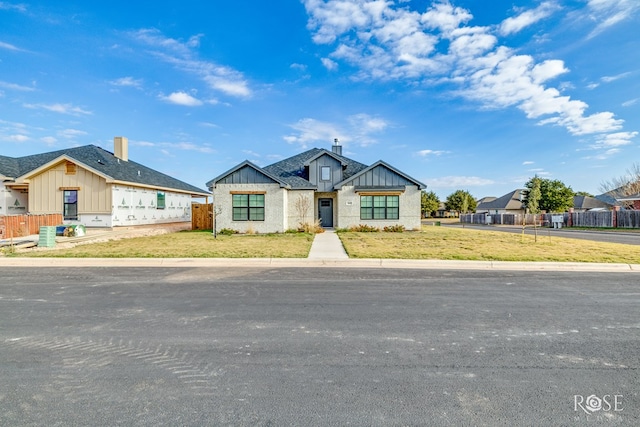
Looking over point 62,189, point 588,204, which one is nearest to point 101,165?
point 62,189

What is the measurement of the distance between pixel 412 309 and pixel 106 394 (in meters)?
4.52

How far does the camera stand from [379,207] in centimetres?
2158

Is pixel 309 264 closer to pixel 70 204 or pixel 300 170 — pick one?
pixel 300 170

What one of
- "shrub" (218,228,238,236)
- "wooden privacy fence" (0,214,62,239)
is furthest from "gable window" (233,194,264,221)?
"wooden privacy fence" (0,214,62,239)

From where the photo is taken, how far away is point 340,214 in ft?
70.3

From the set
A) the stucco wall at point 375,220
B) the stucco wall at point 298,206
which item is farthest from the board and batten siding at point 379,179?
the stucco wall at point 298,206

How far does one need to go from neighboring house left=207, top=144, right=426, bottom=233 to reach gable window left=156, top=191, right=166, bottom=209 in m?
6.45

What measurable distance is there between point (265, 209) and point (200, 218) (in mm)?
6154

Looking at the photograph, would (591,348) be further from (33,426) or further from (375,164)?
(375,164)

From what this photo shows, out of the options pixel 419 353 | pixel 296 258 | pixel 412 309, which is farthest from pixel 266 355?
pixel 296 258

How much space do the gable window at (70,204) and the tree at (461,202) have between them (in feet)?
202

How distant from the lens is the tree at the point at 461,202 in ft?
207

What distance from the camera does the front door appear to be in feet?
75.0

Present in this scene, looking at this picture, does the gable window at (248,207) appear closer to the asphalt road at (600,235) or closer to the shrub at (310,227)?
the shrub at (310,227)
